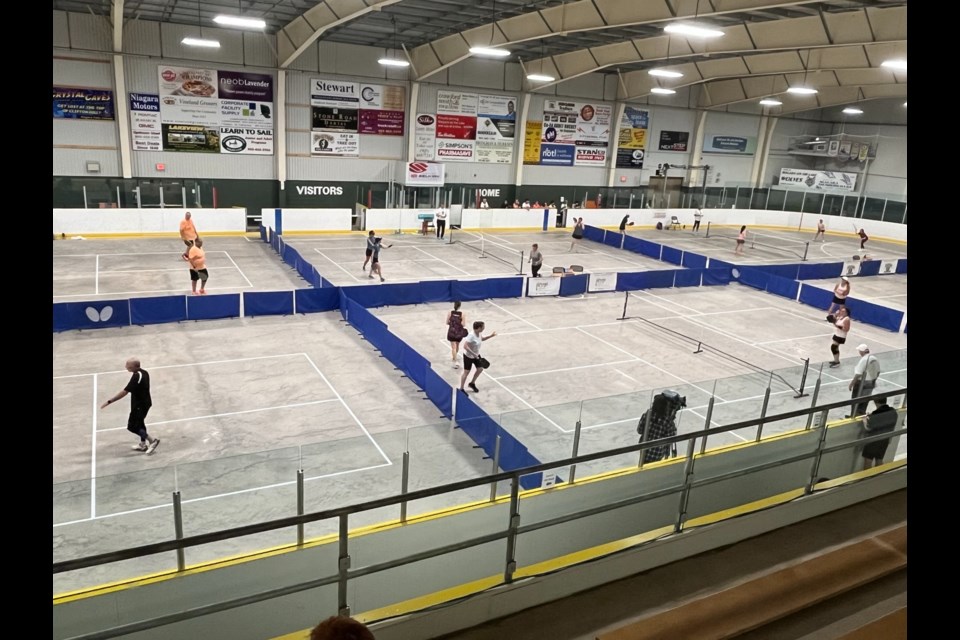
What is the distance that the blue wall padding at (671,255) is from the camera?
3077 cm

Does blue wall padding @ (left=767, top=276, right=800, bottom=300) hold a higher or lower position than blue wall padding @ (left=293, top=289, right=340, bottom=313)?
higher

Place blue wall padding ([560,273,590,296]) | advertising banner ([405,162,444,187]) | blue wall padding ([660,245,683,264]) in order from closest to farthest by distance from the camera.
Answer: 1. blue wall padding ([560,273,590,296])
2. blue wall padding ([660,245,683,264])
3. advertising banner ([405,162,444,187])

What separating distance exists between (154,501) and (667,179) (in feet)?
146

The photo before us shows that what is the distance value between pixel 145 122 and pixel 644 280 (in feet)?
74.5

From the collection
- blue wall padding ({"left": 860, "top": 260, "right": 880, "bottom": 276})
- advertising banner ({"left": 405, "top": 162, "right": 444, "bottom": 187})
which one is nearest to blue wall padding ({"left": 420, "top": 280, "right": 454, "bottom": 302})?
advertising banner ({"left": 405, "top": 162, "right": 444, "bottom": 187})

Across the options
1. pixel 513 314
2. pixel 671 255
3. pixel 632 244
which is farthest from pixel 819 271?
pixel 513 314

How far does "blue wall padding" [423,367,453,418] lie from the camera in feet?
43.6

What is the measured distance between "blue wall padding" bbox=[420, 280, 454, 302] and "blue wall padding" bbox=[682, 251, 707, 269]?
41.5ft

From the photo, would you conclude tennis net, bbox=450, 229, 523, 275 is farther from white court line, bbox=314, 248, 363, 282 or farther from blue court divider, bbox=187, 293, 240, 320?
blue court divider, bbox=187, 293, 240, 320

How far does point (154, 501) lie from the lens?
7270mm
